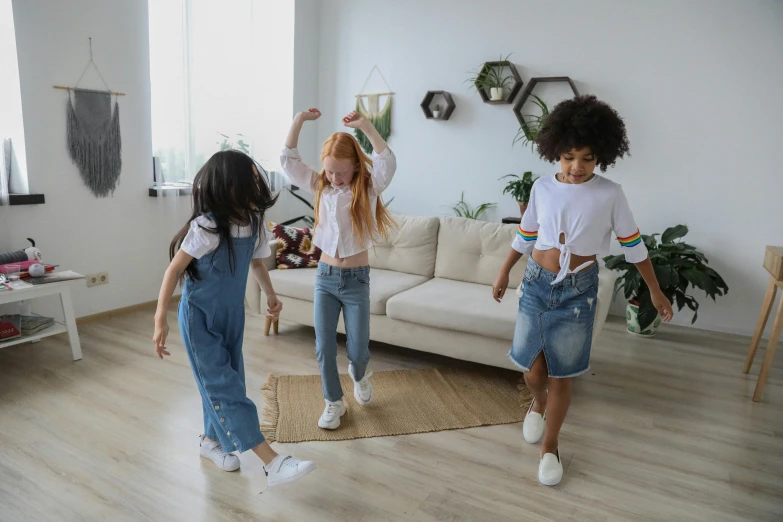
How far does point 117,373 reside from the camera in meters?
2.63

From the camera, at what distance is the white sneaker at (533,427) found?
2.16m

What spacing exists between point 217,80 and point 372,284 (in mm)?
2044

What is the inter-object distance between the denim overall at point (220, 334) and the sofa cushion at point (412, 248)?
1.64 metres

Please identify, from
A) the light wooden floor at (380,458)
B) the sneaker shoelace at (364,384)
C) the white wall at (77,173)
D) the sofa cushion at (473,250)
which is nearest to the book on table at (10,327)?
the light wooden floor at (380,458)

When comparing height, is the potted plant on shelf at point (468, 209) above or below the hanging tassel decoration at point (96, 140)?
below

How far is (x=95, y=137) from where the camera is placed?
3223mm

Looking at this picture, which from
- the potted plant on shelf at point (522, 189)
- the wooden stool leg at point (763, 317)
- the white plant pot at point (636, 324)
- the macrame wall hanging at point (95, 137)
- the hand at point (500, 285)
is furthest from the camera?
the potted plant on shelf at point (522, 189)

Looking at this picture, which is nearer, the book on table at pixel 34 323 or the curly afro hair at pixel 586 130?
the curly afro hair at pixel 586 130

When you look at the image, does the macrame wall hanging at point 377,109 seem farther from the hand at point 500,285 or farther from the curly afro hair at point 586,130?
the curly afro hair at point 586,130

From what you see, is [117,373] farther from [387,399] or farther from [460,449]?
[460,449]

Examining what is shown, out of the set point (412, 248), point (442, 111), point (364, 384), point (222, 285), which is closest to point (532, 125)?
point (442, 111)

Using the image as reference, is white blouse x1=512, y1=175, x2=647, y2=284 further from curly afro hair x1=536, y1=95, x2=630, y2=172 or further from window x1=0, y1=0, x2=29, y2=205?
window x1=0, y1=0, x2=29, y2=205

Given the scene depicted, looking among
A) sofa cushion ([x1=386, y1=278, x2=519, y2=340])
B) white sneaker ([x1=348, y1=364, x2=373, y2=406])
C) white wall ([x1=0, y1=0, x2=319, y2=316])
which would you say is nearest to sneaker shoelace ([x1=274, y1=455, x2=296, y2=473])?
white sneaker ([x1=348, y1=364, x2=373, y2=406])

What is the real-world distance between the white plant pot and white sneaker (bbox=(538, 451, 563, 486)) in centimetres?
193
